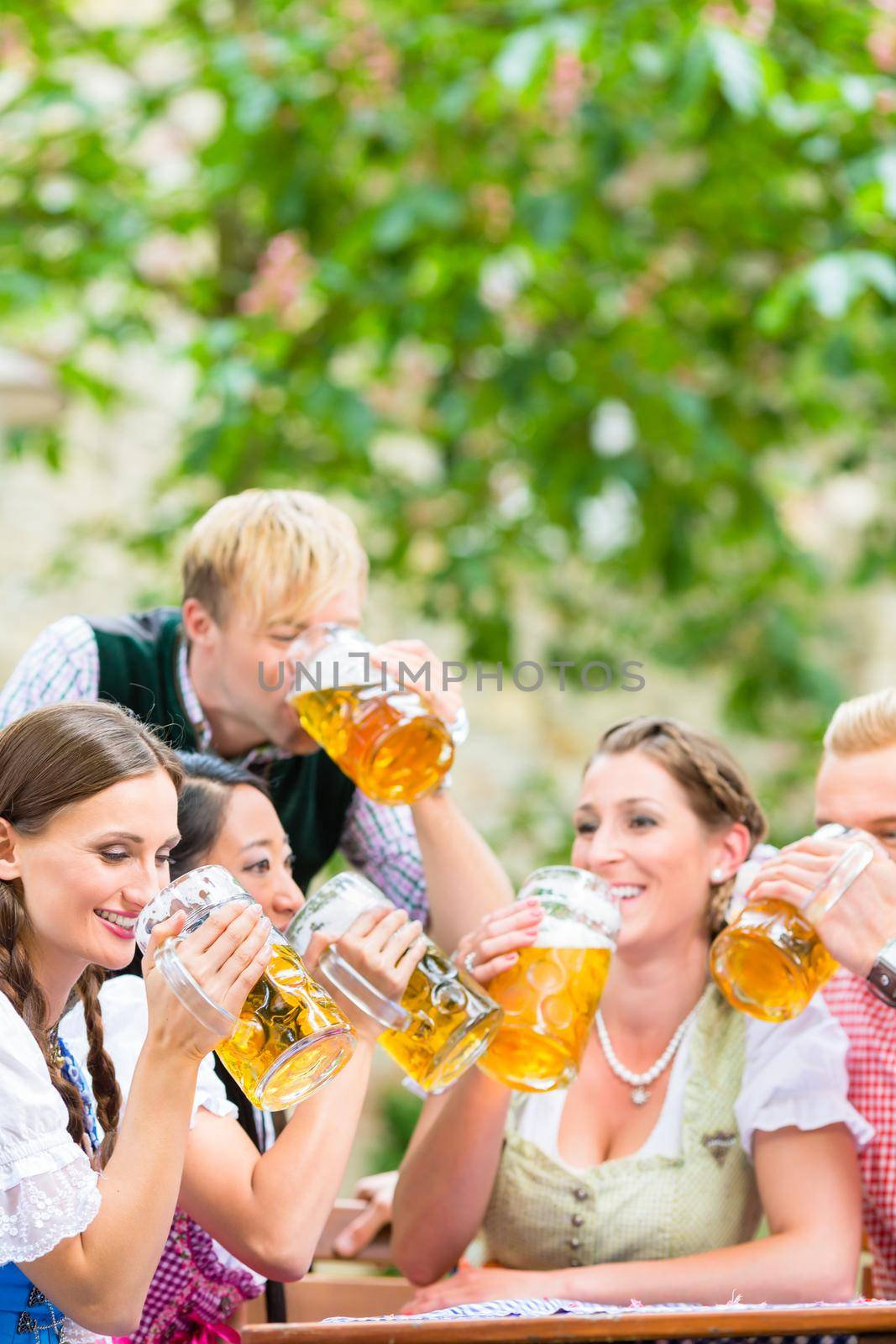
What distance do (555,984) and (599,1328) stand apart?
512 mm

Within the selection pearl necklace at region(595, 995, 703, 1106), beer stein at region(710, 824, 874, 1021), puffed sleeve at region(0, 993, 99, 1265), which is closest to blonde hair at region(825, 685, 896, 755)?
beer stein at region(710, 824, 874, 1021)

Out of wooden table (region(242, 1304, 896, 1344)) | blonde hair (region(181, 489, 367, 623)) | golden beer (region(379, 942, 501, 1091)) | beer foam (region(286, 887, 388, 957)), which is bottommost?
wooden table (region(242, 1304, 896, 1344))

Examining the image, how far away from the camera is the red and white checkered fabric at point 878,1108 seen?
1.85 metres

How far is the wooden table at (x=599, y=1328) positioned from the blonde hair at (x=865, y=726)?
0.86 m

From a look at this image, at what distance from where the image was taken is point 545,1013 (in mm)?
1608

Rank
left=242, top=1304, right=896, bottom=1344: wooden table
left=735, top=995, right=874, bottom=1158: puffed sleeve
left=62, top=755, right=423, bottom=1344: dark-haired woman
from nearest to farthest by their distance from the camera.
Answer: left=242, top=1304, right=896, bottom=1344: wooden table
left=62, top=755, right=423, bottom=1344: dark-haired woman
left=735, top=995, right=874, bottom=1158: puffed sleeve

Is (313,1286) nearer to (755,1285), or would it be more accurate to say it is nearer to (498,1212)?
(498,1212)

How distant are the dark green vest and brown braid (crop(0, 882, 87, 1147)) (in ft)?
2.09

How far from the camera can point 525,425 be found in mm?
3748

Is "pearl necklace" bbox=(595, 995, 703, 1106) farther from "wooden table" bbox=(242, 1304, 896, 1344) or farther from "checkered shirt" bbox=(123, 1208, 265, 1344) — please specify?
"wooden table" bbox=(242, 1304, 896, 1344)

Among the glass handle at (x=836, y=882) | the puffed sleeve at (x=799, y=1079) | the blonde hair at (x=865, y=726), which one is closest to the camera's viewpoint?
the glass handle at (x=836, y=882)

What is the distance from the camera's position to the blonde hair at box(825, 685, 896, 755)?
1894mm

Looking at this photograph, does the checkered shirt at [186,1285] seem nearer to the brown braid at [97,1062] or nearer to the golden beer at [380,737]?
the brown braid at [97,1062]

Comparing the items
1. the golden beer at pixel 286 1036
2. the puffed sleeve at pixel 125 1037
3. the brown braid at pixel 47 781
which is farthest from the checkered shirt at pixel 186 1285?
the golden beer at pixel 286 1036
